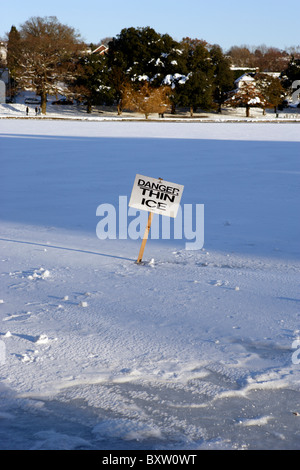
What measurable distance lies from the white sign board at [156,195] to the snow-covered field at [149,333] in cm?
80

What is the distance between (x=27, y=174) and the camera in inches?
608

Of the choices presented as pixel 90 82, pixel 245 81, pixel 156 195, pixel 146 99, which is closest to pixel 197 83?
pixel 146 99

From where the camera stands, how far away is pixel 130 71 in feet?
222

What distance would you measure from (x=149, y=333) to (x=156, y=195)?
7.11ft

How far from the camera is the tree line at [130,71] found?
6238cm

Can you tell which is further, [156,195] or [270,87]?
[270,87]

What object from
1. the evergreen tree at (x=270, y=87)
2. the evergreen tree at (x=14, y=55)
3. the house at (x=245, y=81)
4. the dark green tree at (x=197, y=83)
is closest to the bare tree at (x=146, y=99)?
the dark green tree at (x=197, y=83)

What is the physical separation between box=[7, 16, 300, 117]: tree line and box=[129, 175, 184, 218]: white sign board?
56.0 meters

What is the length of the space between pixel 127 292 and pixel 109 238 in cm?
263

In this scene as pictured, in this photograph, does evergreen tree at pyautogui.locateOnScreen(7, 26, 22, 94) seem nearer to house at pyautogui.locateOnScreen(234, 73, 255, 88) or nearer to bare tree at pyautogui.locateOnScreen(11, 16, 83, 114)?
bare tree at pyautogui.locateOnScreen(11, 16, 83, 114)

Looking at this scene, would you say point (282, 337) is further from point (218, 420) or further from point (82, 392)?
point (82, 392)

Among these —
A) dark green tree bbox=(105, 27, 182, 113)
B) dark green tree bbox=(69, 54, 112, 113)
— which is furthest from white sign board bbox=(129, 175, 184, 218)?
dark green tree bbox=(105, 27, 182, 113)

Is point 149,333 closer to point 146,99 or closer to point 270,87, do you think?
point 146,99

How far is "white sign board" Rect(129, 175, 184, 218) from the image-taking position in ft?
21.7
